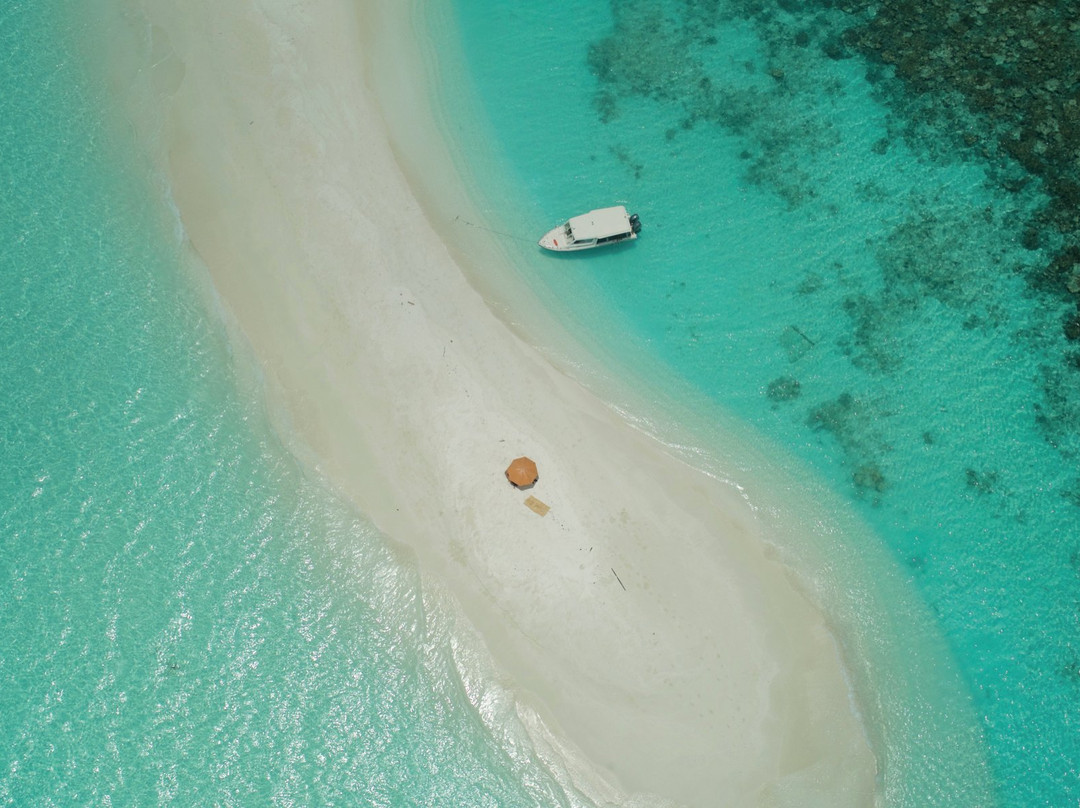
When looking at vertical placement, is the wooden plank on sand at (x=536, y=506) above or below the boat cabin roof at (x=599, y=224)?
below

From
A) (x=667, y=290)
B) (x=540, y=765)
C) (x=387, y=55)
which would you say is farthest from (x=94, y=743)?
(x=387, y=55)

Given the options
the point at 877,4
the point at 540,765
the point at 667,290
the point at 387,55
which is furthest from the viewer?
the point at 877,4

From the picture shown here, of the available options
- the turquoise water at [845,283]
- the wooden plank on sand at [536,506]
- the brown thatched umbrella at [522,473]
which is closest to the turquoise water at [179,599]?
the wooden plank on sand at [536,506]

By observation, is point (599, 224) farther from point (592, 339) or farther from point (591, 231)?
point (592, 339)

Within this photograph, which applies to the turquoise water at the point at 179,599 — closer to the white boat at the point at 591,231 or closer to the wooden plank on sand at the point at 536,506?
the wooden plank on sand at the point at 536,506

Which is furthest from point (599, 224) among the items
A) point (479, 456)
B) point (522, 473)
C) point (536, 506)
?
point (536, 506)

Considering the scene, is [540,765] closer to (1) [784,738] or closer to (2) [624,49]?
(1) [784,738]
